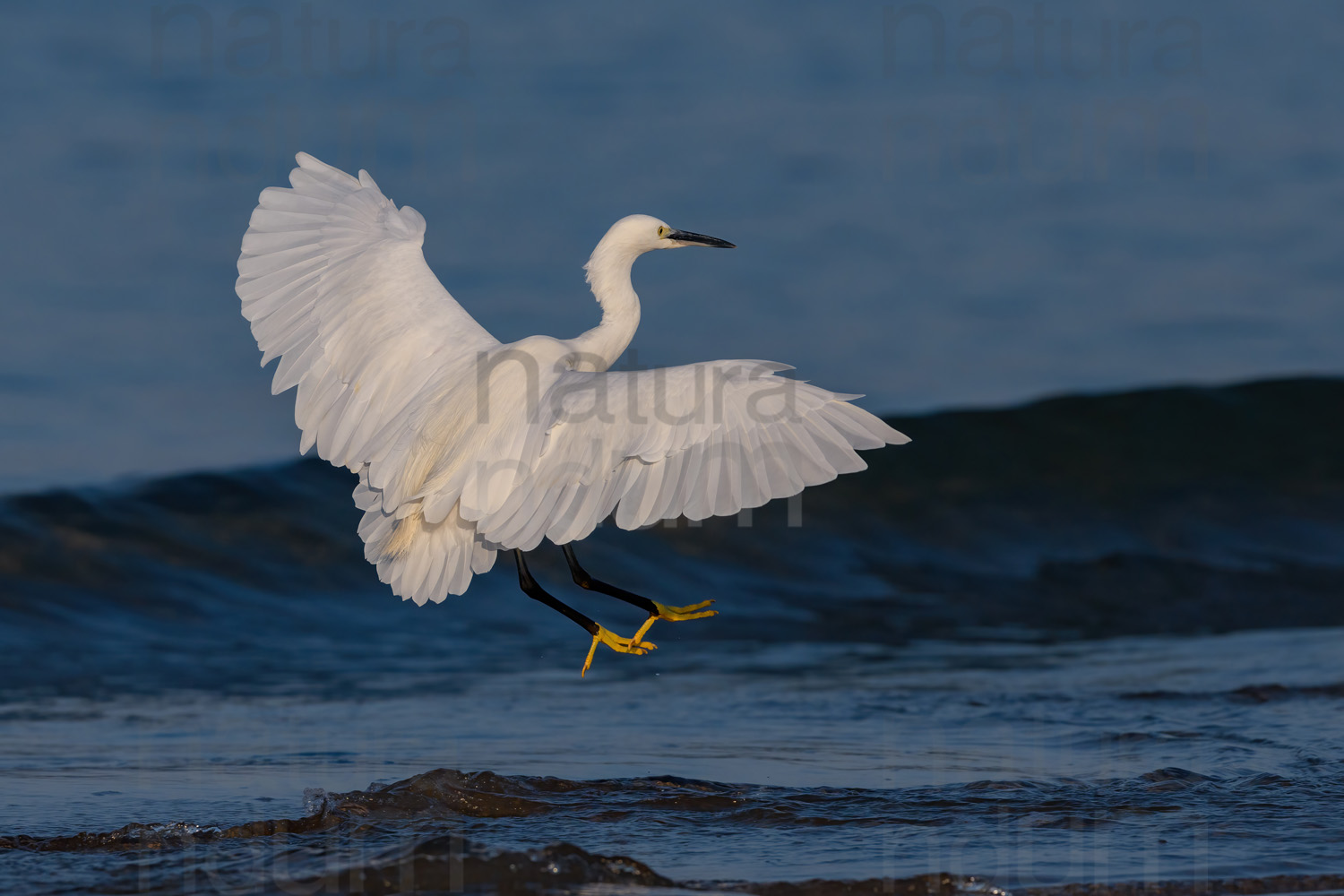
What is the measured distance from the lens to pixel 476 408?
523 centimetres

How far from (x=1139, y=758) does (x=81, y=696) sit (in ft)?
15.7

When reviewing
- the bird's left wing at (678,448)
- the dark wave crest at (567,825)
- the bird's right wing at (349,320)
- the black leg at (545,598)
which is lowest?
the dark wave crest at (567,825)

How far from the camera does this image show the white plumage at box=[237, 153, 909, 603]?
4.63 meters

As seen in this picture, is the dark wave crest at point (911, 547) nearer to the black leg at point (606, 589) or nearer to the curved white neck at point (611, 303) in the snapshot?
the black leg at point (606, 589)

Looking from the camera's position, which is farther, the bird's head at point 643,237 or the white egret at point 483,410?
the bird's head at point 643,237

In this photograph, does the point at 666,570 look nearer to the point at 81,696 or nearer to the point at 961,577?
the point at 961,577

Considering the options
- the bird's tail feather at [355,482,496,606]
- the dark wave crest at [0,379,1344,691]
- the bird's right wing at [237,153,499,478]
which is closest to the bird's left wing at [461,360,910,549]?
the bird's tail feather at [355,482,496,606]

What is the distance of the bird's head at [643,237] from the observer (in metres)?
6.17

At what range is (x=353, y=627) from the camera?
30.8 feet

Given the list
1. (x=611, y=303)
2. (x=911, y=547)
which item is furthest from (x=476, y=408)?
(x=911, y=547)

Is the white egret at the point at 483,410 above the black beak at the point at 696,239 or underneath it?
underneath

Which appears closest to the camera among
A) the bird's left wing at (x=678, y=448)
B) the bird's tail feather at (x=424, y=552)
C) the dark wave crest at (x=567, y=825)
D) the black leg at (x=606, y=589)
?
the dark wave crest at (x=567, y=825)

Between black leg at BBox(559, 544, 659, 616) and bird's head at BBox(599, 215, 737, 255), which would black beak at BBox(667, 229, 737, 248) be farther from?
black leg at BBox(559, 544, 659, 616)

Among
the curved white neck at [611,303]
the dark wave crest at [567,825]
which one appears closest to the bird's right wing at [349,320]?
the curved white neck at [611,303]
